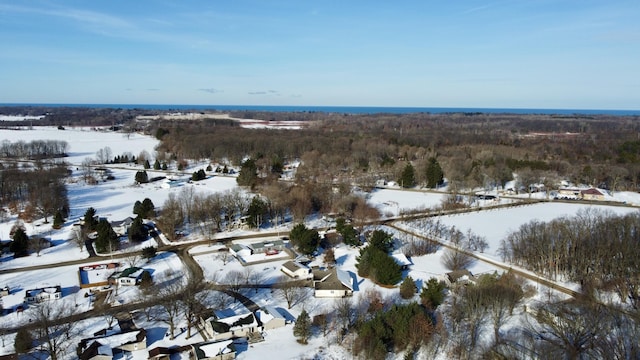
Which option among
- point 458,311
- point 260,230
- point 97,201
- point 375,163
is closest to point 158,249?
point 260,230

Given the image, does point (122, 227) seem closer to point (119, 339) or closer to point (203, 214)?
point (203, 214)

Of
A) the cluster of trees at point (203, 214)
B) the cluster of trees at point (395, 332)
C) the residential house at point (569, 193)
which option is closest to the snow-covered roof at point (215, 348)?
the cluster of trees at point (395, 332)

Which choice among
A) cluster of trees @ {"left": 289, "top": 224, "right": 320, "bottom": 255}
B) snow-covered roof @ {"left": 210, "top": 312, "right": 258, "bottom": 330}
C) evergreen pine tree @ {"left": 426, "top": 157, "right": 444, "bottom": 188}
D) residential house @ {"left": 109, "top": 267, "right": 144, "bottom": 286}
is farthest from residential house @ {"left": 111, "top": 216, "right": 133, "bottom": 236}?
evergreen pine tree @ {"left": 426, "top": 157, "right": 444, "bottom": 188}

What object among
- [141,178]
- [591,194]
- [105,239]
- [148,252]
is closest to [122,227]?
[105,239]

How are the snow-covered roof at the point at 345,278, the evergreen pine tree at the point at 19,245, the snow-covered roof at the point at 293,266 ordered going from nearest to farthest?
1. the snow-covered roof at the point at 345,278
2. the snow-covered roof at the point at 293,266
3. the evergreen pine tree at the point at 19,245

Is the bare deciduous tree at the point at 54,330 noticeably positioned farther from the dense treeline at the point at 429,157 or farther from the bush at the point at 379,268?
the dense treeline at the point at 429,157

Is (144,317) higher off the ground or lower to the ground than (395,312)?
lower

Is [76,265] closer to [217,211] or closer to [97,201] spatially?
[217,211]
